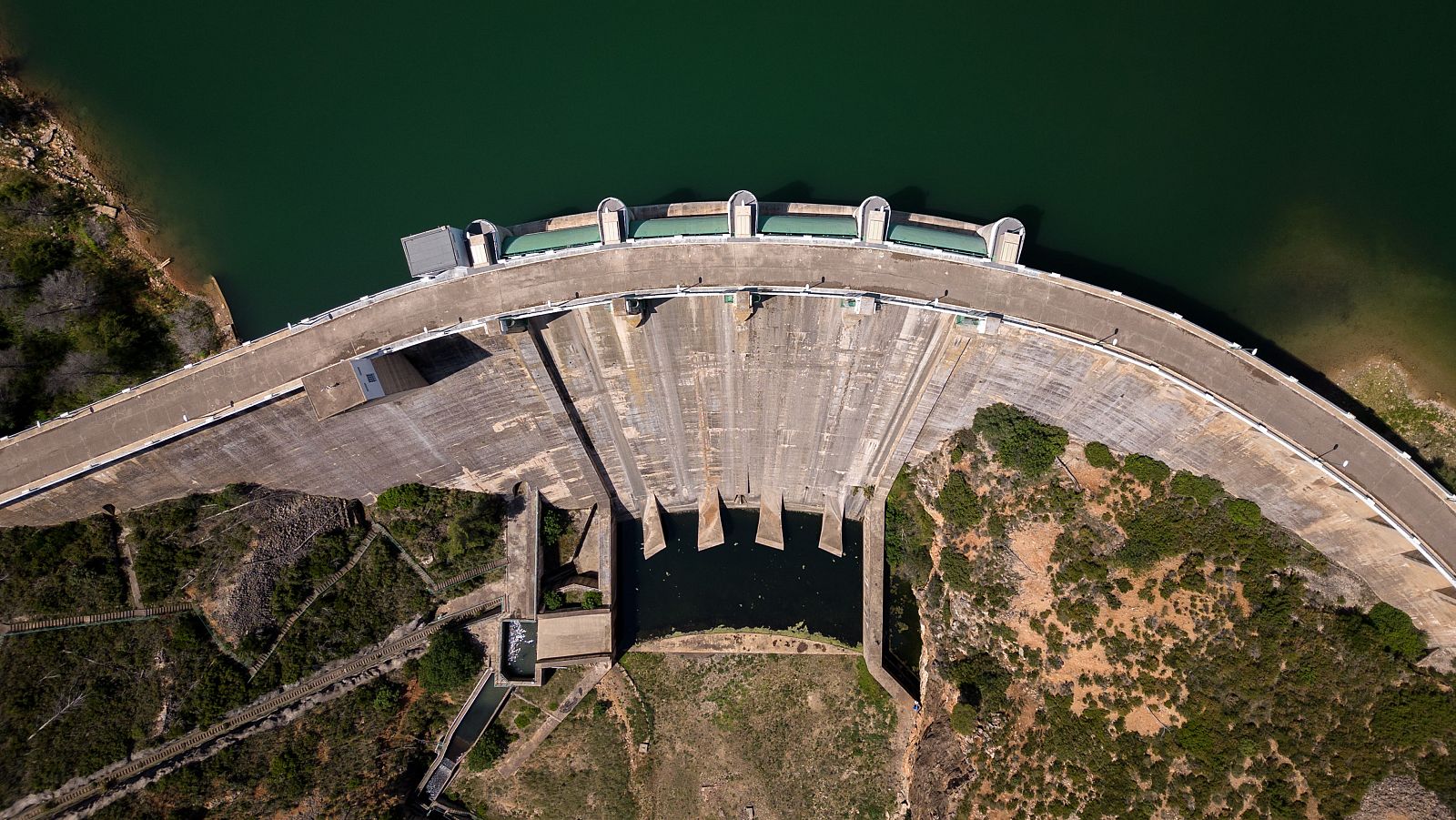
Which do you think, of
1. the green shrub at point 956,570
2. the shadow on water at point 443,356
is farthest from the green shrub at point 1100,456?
the shadow on water at point 443,356

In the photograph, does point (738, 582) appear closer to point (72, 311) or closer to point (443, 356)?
point (443, 356)

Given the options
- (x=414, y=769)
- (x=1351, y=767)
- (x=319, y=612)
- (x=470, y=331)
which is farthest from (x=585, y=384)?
(x=1351, y=767)

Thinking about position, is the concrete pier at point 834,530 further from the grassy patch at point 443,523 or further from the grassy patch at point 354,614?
the grassy patch at point 354,614

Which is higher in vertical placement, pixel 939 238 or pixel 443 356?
pixel 939 238

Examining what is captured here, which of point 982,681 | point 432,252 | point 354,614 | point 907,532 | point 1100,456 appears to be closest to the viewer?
point 432,252

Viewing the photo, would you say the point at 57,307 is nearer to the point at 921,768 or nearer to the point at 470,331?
the point at 470,331

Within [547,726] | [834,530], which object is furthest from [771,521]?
[547,726]

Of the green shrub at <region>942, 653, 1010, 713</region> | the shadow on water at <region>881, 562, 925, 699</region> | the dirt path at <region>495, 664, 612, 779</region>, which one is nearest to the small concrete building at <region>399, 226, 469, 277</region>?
the dirt path at <region>495, 664, 612, 779</region>
